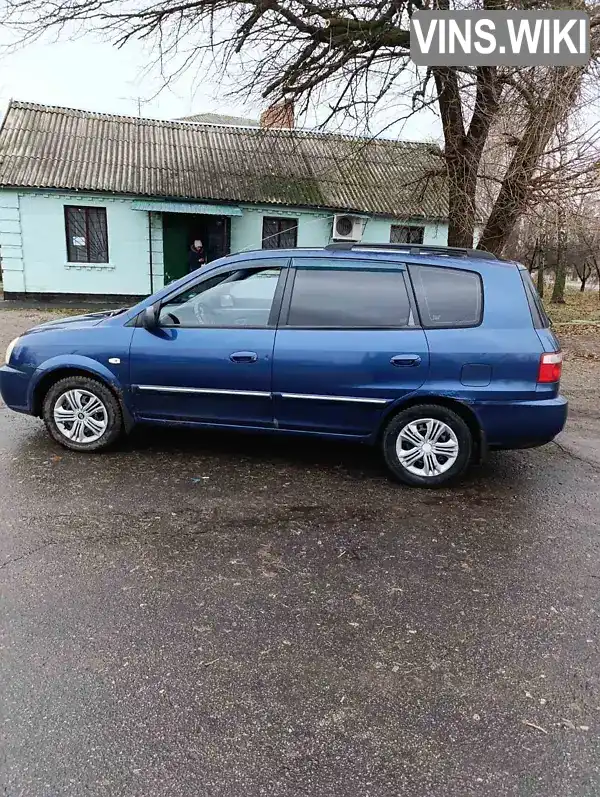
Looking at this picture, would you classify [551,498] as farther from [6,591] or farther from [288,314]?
[6,591]

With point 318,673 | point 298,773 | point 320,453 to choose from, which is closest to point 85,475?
point 320,453

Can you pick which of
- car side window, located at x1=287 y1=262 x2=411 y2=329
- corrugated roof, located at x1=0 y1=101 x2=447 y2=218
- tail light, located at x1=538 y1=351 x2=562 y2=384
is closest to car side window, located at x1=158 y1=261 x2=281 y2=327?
car side window, located at x1=287 y1=262 x2=411 y2=329

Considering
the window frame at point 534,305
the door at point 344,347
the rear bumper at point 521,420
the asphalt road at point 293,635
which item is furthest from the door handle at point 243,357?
the window frame at point 534,305

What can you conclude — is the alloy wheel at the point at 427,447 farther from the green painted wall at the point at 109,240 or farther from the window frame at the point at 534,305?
the green painted wall at the point at 109,240

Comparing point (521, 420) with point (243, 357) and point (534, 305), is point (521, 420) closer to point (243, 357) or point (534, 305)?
point (534, 305)

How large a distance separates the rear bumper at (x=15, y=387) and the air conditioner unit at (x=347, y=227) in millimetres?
14311

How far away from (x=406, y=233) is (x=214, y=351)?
15827 mm

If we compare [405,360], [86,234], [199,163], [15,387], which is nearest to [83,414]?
[15,387]

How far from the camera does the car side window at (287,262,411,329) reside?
14.6 ft

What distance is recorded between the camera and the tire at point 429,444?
440 centimetres

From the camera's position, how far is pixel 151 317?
15.4 ft

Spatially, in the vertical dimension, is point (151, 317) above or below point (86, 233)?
below

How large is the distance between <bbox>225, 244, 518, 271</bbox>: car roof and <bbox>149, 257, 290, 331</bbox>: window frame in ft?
0.15

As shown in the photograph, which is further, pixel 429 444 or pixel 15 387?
pixel 15 387
